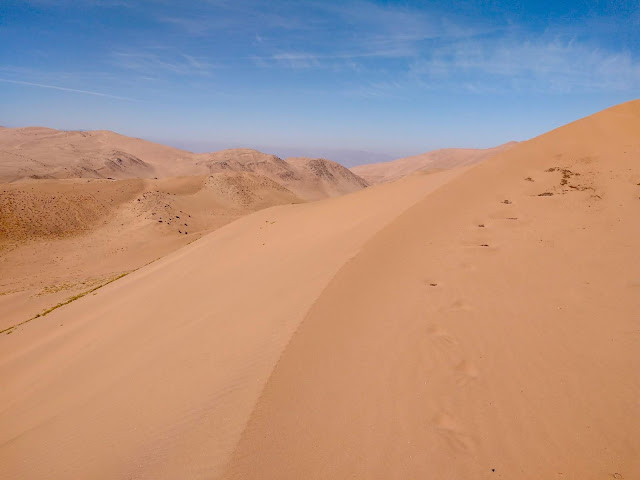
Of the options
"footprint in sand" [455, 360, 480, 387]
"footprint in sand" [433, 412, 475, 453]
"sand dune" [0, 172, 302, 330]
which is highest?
"footprint in sand" [455, 360, 480, 387]

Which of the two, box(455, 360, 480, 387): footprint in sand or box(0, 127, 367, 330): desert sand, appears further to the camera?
box(0, 127, 367, 330): desert sand

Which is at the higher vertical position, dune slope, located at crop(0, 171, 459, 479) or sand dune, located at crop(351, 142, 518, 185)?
sand dune, located at crop(351, 142, 518, 185)

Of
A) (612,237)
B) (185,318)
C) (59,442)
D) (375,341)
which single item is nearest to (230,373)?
(375,341)

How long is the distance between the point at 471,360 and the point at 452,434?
→ 0.97 meters

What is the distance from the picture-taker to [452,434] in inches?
114

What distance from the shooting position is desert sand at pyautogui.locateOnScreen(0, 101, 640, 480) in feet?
9.28

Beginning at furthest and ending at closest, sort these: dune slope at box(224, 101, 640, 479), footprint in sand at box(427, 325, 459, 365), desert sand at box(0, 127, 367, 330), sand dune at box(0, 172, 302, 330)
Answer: desert sand at box(0, 127, 367, 330) < sand dune at box(0, 172, 302, 330) < footprint in sand at box(427, 325, 459, 365) < dune slope at box(224, 101, 640, 479)

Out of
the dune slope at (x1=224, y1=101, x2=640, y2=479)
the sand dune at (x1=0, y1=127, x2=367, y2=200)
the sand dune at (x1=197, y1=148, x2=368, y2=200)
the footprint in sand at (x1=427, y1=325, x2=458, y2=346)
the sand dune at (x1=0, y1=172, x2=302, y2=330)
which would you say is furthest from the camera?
the sand dune at (x1=197, y1=148, x2=368, y2=200)

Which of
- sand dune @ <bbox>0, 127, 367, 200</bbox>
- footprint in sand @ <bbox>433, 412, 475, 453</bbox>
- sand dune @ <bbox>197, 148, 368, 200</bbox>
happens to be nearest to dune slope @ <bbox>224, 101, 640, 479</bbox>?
footprint in sand @ <bbox>433, 412, 475, 453</bbox>

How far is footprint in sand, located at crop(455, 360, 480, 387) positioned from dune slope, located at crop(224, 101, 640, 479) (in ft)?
0.05

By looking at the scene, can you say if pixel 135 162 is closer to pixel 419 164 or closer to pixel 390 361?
pixel 390 361

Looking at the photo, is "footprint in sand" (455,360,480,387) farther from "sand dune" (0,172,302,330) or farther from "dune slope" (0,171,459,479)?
"sand dune" (0,172,302,330)

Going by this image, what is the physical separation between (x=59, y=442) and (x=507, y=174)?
31.5 feet

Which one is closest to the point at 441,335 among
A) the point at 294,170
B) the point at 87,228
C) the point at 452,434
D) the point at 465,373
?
the point at 465,373
